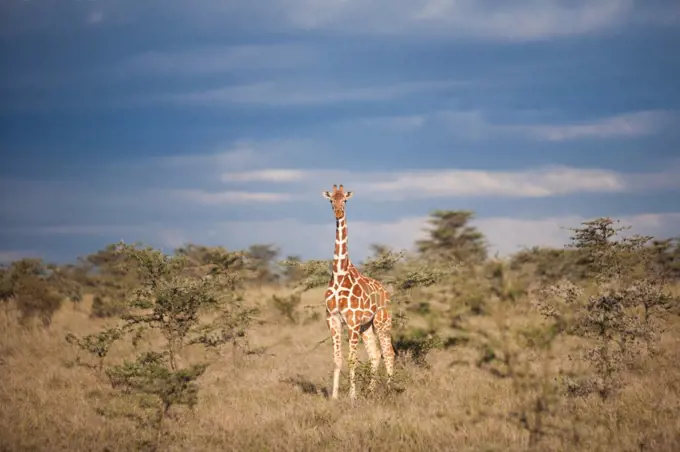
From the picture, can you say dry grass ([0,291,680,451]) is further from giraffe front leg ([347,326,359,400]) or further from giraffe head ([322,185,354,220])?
giraffe head ([322,185,354,220])

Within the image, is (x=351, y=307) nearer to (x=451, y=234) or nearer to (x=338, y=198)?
(x=338, y=198)

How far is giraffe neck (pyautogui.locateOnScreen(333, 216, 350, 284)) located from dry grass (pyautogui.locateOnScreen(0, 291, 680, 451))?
2.44 metres

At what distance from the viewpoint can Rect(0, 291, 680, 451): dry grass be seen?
9.52m

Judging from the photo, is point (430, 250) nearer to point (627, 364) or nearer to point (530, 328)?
point (627, 364)

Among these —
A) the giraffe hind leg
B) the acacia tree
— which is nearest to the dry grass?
the giraffe hind leg

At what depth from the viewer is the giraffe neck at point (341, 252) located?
14.0 m

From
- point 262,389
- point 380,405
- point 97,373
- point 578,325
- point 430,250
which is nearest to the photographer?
point 380,405

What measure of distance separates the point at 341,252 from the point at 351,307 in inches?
49.7

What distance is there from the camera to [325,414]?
11422mm

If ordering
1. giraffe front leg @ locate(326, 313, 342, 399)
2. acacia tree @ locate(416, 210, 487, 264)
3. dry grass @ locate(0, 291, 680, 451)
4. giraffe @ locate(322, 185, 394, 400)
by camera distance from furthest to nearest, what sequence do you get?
acacia tree @ locate(416, 210, 487, 264) → giraffe @ locate(322, 185, 394, 400) → giraffe front leg @ locate(326, 313, 342, 399) → dry grass @ locate(0, 291, 680, 451)

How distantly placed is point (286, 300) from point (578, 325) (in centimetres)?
1631

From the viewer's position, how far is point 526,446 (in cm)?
894

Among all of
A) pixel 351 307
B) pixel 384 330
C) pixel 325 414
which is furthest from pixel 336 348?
pixel 325 414

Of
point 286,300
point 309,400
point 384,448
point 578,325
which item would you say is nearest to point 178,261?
point 309,400
